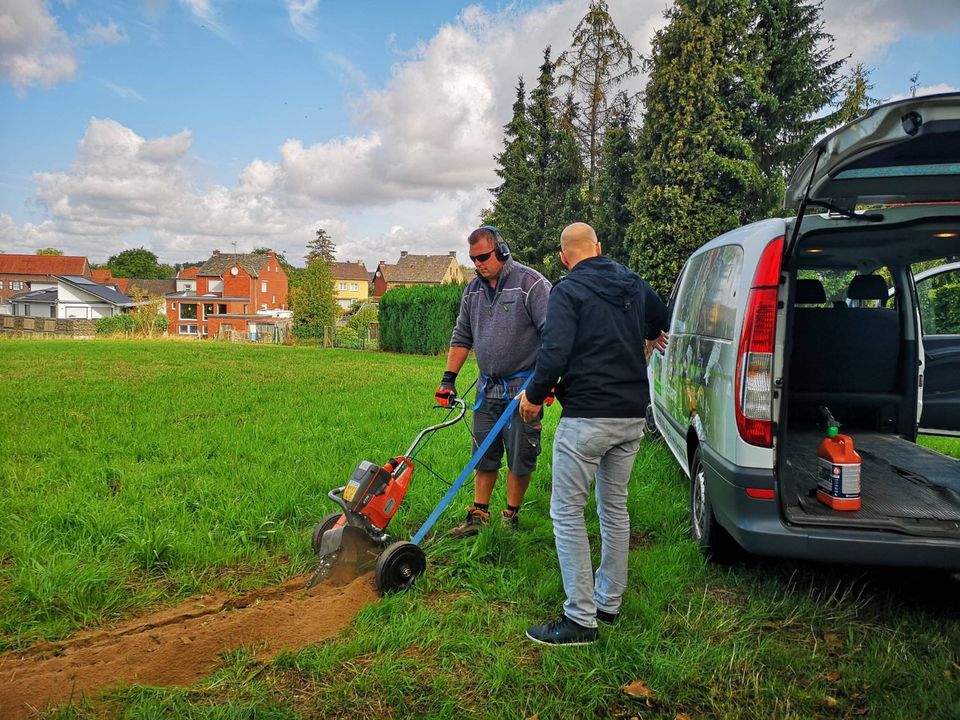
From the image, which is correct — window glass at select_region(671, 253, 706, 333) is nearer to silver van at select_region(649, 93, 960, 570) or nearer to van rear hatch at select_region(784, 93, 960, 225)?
silver van at select_region(649, 93, 960, 570)

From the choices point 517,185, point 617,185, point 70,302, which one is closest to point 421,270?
point 70,302

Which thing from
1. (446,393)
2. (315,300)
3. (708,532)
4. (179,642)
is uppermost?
(315,300)

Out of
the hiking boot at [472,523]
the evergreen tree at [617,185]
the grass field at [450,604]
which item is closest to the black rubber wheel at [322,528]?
the grass field at [450,604]

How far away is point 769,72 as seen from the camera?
18562 millimetres

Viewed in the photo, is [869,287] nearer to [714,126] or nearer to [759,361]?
[759,361]

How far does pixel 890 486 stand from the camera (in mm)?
3875

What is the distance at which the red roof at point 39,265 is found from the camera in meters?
79.7

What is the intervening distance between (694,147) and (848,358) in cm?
1345

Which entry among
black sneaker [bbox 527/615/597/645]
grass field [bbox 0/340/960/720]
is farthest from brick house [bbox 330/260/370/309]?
black sneaker [bbox 527/615/597/645]

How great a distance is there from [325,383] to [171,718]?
10.2 metres

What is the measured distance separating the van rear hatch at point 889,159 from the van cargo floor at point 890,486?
5.22 feet

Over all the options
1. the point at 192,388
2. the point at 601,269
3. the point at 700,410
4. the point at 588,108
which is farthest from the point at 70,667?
the point at 588,108

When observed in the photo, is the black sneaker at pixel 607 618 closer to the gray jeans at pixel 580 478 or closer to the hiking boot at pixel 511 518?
the gray jeans at pixel 580 478

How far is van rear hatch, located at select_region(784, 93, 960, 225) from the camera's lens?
2408 mm
